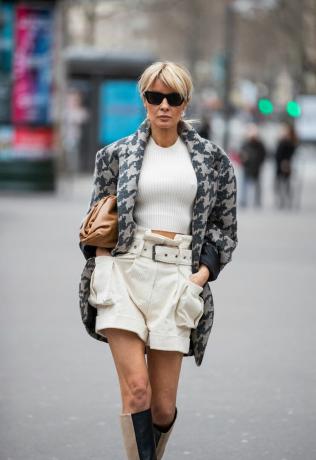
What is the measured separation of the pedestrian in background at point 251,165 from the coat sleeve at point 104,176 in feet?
69.9

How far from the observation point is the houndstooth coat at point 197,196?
4.94 metres

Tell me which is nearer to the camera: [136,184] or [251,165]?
[136,184]

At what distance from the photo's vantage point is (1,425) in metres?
6.73

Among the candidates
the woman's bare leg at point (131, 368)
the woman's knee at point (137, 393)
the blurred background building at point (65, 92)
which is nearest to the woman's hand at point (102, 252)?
the woman's bare leg at point (131, 368)

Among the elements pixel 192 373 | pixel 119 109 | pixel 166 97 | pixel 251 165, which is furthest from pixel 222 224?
pixel 119 109

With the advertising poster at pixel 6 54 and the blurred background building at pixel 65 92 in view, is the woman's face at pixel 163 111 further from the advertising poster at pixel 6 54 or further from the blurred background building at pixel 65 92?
the advertising poster at pixel 6 54

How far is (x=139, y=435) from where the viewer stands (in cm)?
493

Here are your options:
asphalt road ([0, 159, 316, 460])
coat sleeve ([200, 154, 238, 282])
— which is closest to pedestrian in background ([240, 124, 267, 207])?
asphalt road ([0, 159, 316, 460])

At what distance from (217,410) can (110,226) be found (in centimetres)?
246

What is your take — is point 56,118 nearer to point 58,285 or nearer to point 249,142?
point 249,142

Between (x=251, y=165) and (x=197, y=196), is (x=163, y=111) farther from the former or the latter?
(x=251, y=165)

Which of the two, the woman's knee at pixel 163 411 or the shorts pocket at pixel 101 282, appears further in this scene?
the woman's knee at pixel 163 411

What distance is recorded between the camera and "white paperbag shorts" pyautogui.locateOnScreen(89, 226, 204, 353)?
4910 mm

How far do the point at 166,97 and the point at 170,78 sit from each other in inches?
2.8
